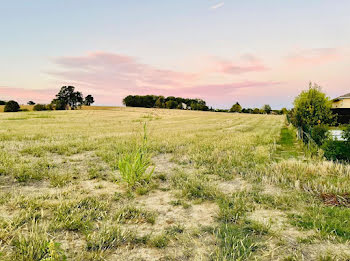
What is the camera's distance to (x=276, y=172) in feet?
18.7

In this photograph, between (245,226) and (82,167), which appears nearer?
(245,226)

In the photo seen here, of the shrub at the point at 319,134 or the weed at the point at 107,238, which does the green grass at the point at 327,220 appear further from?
the shrub at the point at 319,134

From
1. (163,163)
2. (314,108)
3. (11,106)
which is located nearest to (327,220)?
(163,163)

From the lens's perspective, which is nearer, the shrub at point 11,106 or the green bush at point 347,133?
the green bush at point 347,133

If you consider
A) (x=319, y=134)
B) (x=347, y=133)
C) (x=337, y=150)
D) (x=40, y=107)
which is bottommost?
(x=337, y=150)

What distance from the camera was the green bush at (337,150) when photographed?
723cm

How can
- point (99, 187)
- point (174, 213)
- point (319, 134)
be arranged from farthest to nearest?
point (319, 134) → point (99, 187) → point (174, 213)

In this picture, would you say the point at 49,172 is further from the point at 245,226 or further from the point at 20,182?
the point at 245,226

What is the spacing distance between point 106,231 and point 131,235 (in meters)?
0.32

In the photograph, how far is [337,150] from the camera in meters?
7.32

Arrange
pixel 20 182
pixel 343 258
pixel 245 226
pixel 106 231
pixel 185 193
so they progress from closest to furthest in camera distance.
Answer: pixel 343 258, pixel 106 231, pixel 245 226, pixel 185 193, pixel 20 182

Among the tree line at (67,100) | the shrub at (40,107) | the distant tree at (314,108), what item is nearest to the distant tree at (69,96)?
the tree line at (67,100)

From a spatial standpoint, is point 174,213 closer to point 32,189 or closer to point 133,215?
point 133,215

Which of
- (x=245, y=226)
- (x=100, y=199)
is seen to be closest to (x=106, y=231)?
(x=100, y=199)
